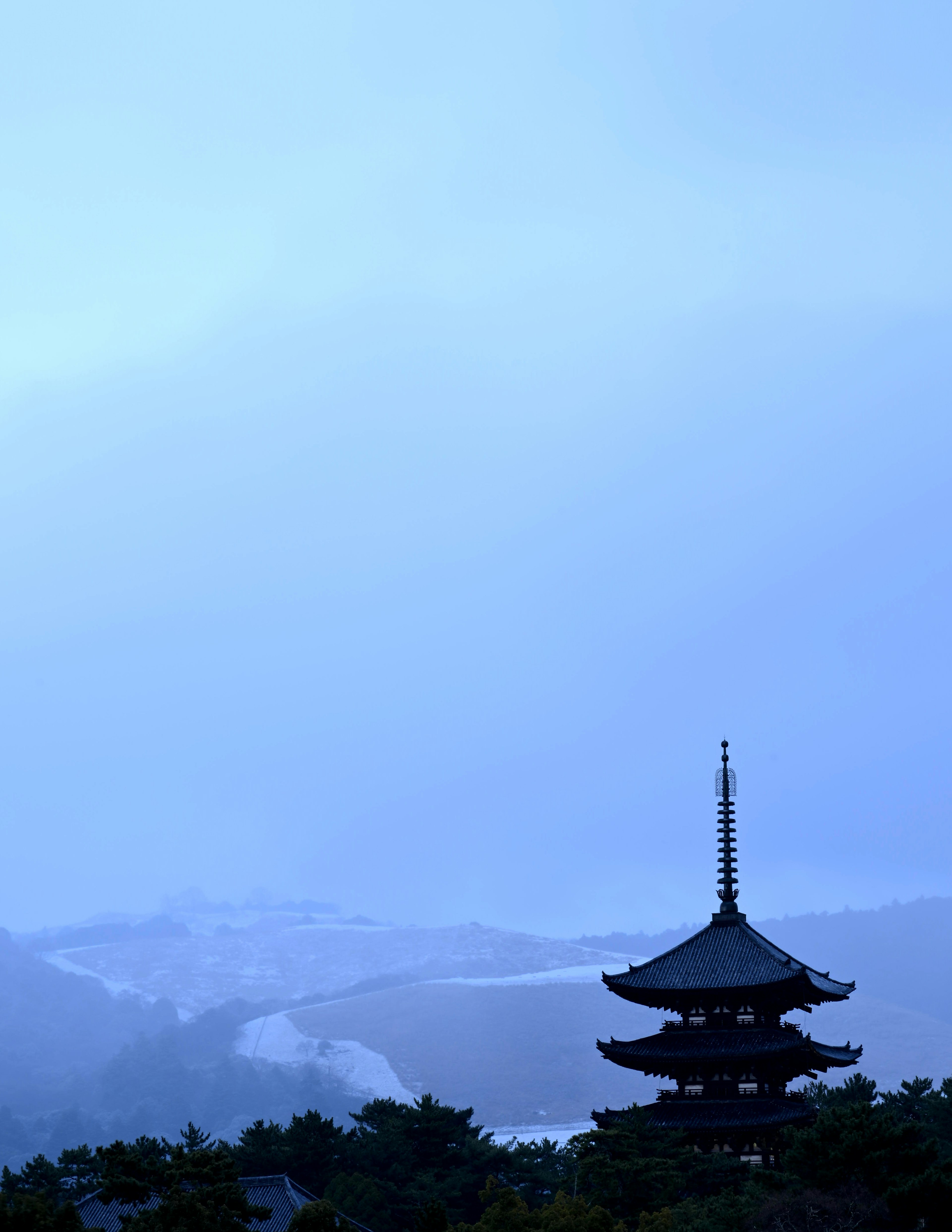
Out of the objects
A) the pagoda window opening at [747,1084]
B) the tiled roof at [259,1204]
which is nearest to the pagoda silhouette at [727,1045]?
the pagoda window opening at [747,1084]

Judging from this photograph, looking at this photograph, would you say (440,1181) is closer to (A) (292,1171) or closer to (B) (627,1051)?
(A) (292,1171)

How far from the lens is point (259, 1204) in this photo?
3778 cm

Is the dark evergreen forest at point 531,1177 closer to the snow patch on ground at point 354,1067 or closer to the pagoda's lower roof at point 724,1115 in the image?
the pagoda's lower roof at point 724,1115

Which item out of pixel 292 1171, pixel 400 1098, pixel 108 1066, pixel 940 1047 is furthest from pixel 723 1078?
pixel 108 1066

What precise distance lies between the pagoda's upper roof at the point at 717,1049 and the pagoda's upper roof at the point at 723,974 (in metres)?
1.08

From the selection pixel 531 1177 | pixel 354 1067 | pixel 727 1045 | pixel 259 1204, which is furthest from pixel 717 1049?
pixel 354 1067

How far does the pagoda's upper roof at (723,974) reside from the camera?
124 feet

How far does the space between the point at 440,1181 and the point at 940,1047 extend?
159 m

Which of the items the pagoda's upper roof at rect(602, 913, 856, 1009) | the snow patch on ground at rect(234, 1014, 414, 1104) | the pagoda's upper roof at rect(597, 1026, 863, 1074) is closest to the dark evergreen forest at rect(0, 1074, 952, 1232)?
the pagoda's upper roof at rect(597, 1026, 863, 1074)

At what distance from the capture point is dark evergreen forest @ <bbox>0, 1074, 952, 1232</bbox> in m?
25.8

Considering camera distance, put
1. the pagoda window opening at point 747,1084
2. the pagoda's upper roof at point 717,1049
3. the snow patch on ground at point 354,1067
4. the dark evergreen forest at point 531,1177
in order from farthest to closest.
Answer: the snow patch on ground at point 354,1067, the pagoda window opening at point 747,1084, the pagoda's upper roof at point 717,1049, the dark evergreen forest at point 531,1177

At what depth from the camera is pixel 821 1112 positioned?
90.6 ft

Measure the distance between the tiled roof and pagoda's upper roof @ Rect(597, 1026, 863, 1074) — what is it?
10771 millimetres

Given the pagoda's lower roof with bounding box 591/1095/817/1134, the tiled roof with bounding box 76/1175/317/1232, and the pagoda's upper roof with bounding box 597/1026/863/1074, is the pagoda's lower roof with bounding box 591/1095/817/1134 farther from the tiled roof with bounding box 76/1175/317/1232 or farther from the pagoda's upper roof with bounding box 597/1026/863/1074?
the tiled roof with bounding box 76/1175/317/1232
